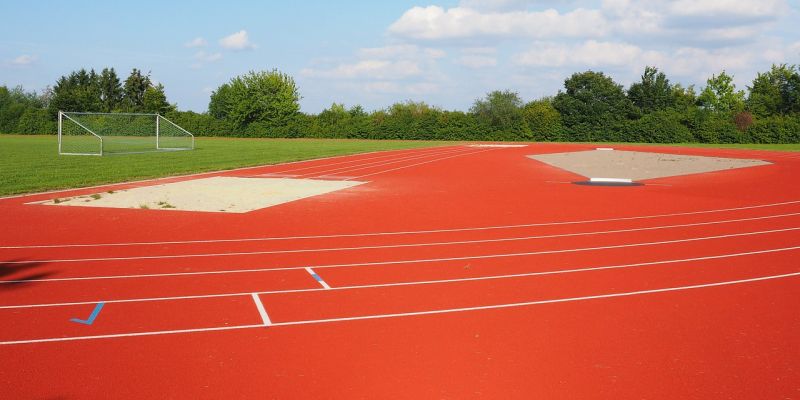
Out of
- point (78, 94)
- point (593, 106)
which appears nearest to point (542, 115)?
point (593, 106)

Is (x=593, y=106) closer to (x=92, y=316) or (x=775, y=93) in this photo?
(x=775, y=93)

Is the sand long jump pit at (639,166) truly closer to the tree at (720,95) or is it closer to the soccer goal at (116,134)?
the soccer goal at (116,134)

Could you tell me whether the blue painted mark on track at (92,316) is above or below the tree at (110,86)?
A: below

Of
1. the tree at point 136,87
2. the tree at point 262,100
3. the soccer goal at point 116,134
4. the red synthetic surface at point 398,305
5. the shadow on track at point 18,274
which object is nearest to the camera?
the red synthetic surface at point 398,305

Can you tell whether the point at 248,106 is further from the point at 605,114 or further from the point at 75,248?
the point at 75,248

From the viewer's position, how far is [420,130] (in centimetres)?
5722

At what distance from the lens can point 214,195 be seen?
14.2 metres

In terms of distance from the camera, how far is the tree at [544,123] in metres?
55.7

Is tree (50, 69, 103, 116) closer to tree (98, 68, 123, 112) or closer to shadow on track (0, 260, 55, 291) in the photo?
tree (98, 68, 123, 112)

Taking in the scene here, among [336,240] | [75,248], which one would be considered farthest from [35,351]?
[336,240]

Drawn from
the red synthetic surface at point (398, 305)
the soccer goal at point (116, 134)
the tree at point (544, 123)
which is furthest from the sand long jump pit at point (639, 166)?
the tree at point (544, 123)

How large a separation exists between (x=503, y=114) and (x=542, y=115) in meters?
3.66

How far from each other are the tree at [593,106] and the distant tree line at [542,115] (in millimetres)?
91

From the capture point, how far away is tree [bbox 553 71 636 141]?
55.6 meters
